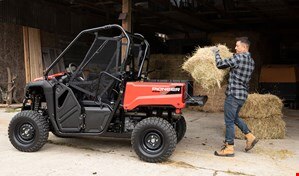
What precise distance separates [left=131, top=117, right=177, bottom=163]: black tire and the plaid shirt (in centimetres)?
110

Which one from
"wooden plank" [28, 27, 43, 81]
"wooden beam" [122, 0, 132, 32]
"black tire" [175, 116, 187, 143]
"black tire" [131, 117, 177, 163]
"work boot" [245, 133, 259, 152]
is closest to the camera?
"black tire" [131, 117, 177, 163]

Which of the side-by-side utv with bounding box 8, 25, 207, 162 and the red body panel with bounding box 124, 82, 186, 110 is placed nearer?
the red body panel with bounding box 124, 82, 186, 110

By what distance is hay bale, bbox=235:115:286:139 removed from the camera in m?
6.51

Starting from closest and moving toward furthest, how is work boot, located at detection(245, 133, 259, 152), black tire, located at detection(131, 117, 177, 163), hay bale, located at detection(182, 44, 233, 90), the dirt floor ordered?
the dirt floor
black tire, located at detection(131, 117, 177, 163)
hay bale, located at detection(182, 44, 233, 90)
work boot, located at detection(245, 133, 259, 152)

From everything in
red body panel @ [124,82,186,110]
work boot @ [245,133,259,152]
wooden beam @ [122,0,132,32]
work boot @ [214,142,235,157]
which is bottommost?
work boot @ [214,142,235,157]

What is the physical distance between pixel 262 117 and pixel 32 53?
7225 mm

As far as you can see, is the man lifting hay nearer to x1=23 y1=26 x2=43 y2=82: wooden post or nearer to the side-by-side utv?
the side-by-side utv

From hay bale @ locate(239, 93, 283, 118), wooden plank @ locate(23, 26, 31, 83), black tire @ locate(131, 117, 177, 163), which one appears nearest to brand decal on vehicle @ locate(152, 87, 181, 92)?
black tire @ locate(131, 117, 177, 163)

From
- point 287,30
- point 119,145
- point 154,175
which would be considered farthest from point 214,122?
point 287,30

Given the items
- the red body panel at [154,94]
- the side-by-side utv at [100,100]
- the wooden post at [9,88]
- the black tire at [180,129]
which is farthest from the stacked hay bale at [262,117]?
the wooden post at [9,88]

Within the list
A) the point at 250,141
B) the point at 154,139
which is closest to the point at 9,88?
the point at 154,139

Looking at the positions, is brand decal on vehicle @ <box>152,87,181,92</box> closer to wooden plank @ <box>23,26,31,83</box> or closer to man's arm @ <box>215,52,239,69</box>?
man's arm @ <box>215,52,239,69</box>

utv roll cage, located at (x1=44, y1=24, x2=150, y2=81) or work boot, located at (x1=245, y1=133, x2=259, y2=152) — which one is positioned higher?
utv roll cage, located at (x1=44, y1=24, x2=150, y2=81)

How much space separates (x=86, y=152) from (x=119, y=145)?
633mm
